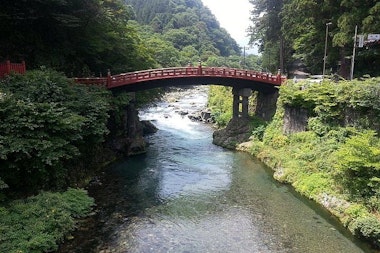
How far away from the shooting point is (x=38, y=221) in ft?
51.7

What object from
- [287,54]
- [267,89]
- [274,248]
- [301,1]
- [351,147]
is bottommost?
[274,248]

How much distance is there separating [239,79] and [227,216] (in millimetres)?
20037

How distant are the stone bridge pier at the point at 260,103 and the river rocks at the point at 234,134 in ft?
3.71

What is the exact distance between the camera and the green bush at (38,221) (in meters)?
14.2

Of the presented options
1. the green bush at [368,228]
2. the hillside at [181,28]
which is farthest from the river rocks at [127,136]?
the hillside at [181,28]

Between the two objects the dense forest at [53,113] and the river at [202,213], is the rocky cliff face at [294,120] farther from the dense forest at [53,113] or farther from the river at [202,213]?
the dense forest at [53,113]

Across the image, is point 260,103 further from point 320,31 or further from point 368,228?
point 368,228

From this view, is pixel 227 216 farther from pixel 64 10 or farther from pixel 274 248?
pixel 64 10

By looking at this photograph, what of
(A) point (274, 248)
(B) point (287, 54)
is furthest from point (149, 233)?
(B) point (287, 54)

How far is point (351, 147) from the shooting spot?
20.6 m

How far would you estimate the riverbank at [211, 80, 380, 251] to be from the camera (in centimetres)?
1869

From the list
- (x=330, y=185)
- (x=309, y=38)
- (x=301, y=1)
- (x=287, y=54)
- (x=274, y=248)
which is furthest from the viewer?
(x=287, y=54)

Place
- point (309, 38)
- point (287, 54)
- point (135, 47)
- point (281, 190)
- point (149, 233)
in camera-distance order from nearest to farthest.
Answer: point (149, 233) < point (281, 190) < point (309, 38) < point (135, 47) < point (287, 54)

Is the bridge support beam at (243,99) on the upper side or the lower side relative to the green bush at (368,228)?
upper
